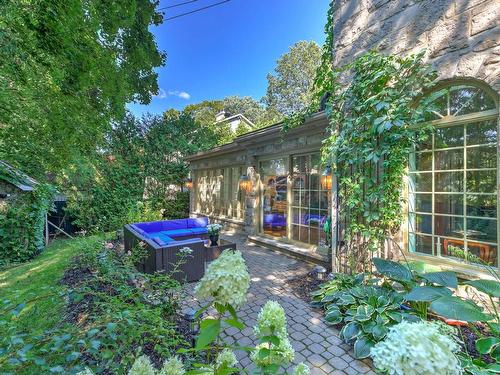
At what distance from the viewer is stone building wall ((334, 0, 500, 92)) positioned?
2715 mm

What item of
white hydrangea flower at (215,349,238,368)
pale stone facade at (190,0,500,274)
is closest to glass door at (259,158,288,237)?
pale stone facade at (190,0,500,274)

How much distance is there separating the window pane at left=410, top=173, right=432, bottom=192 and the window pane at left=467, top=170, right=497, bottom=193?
0.42 m

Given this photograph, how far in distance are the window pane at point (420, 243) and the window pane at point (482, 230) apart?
0.46 m

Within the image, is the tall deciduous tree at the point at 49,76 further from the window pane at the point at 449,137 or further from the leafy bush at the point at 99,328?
the window pane at the point at 449,137

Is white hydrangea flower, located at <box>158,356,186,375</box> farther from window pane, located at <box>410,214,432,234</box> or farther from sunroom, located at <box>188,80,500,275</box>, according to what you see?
window pane, located at <box>410,214,432,234</box>

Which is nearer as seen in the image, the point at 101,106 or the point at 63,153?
the point at 63,153

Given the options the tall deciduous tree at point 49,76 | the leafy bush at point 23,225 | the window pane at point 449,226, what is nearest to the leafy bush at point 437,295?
the window pane at point 449,226

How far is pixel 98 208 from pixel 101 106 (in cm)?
664

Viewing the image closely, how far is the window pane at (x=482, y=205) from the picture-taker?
9.34ft

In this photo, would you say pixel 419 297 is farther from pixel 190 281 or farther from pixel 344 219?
pixel 190 281

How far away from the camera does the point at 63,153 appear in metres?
3.72

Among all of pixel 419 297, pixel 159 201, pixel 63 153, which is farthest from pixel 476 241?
pixel 159 201

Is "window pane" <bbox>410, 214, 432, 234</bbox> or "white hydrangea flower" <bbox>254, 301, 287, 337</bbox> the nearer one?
"white hydrangea flower" <bbox>254, 301, 287, 337</bbox>

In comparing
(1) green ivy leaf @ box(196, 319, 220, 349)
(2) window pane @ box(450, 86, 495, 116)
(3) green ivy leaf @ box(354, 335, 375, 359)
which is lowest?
(3) green ivy leaf @ box(354, 335, 375, 359)
